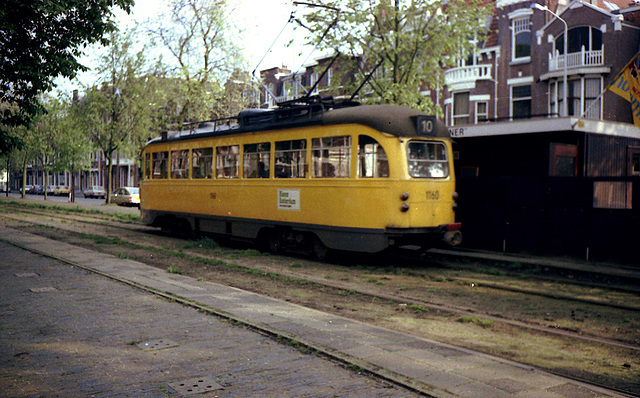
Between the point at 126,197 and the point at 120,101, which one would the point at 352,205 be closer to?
the point at 120,101

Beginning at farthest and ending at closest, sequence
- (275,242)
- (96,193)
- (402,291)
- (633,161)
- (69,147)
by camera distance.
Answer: (96,193), (69,147), (633,161), (275,242), (402,291)

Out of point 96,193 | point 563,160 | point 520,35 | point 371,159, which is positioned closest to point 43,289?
point 371,159

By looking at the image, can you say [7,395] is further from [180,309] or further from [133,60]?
[133,60]

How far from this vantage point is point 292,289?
10094 millimetres

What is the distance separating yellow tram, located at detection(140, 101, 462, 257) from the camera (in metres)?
12.0

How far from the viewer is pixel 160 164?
1973 cm

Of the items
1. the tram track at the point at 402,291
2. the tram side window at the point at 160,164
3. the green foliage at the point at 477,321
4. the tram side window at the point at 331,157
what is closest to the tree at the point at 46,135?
the tram side window at the point at 160,164

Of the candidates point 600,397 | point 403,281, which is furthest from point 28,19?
point 600,397

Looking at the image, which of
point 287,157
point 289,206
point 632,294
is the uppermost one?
point 287,157

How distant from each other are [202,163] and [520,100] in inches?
825

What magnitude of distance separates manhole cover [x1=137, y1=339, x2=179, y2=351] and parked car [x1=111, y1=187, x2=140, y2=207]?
36255mm

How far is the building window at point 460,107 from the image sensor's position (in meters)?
33.9

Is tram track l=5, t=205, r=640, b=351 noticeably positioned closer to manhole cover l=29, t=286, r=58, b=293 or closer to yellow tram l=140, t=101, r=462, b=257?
yellow tram l=140, t=101, r=462, b=257

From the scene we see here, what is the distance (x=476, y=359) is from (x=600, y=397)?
119 cm
